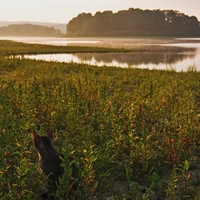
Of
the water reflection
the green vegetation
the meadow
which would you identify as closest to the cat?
the meadow

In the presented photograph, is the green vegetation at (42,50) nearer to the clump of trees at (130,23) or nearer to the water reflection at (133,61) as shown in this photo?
the water reflection at (133,61)

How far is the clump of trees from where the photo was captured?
6639 inches

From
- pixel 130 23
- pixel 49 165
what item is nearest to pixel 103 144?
pixel 49 165

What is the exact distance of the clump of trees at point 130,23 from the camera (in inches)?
6639

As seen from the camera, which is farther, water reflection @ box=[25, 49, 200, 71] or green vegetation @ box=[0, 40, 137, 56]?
green vegetation @ box=[0, 40, 137, 56]

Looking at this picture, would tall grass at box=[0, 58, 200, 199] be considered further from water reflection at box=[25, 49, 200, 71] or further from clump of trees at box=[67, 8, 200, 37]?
clump of trees at box=[67, 8, 200, 37]

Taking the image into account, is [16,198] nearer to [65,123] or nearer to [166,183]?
[166,183]

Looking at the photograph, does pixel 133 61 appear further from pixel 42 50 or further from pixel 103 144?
pixel 103 144

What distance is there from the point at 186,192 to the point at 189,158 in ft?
3.73

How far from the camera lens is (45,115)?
293 inches

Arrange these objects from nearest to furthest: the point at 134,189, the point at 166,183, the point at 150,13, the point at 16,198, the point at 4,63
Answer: the point at 16,198 → the point at 134,189 → the point at 166,183 → the point at 4,63 → the point at 150,13

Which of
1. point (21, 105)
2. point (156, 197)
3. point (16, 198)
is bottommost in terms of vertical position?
point (156, 197)

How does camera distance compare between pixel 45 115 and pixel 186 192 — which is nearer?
pixel 186 192

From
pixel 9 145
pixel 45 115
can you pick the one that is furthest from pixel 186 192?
pixel 45 115
